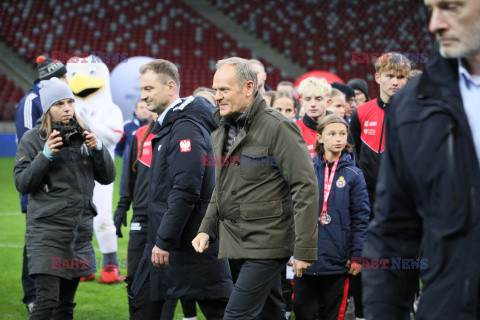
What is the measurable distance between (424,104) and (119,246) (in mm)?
7468

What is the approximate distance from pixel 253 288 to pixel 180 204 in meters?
0.74

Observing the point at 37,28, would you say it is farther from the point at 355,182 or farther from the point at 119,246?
the point at 355,182

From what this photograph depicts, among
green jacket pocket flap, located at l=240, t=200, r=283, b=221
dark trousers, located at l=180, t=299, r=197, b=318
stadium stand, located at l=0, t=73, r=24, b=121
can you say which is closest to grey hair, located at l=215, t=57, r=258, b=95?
green jacket pocket flap, located at l=240, t=200, r=283, b=221

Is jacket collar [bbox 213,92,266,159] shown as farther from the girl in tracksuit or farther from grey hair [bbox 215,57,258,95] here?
the girl in tracksuit

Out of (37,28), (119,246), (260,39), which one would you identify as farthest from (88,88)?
(260,39)

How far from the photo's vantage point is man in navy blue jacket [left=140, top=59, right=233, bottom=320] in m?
4.05

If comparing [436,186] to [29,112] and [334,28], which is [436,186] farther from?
[334,28]

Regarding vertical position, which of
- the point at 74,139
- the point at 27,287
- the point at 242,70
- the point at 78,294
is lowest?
the point at 78,294

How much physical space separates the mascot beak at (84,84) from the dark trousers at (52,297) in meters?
2.98

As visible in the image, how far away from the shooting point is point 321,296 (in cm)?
454

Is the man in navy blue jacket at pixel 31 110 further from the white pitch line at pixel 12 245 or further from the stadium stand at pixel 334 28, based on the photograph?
the stadium stand at pixel 334 28

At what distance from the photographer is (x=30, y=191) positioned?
14.9ft

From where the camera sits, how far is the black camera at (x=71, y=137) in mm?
4410

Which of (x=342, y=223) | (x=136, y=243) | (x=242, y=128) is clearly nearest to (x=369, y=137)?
(x=342, y=223)
